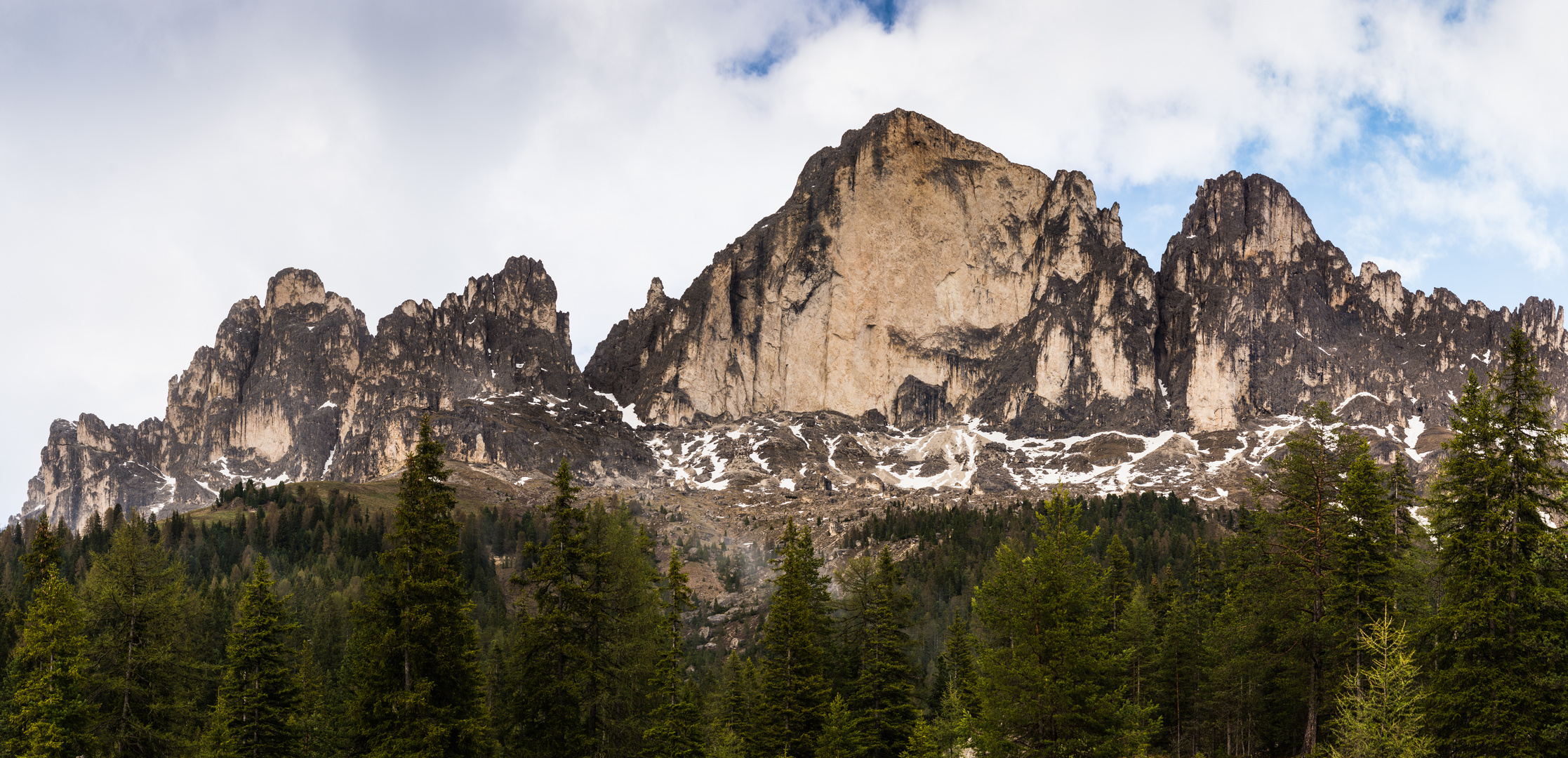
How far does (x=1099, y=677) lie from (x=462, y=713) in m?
17.3

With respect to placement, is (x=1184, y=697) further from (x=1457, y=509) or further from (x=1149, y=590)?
(x=1457, y=509)

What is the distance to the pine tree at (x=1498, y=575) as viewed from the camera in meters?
23.5

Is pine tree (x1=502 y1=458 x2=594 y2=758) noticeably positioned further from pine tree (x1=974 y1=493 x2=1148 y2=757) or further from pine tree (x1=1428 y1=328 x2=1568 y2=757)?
pine tree (x1=1428 y1=328 x2=1568 y2=757)

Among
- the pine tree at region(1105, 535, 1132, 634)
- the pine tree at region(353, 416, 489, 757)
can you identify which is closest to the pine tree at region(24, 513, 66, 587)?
the pine tree at region(353, 416, 489, 757)

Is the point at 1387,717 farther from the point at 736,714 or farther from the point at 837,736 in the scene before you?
the point at 736,714

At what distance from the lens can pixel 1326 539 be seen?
105ft

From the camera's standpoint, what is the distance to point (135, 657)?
117ft

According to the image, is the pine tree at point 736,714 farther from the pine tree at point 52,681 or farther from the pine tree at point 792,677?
the pine tree at point 52,681

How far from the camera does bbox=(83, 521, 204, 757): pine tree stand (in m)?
34.9

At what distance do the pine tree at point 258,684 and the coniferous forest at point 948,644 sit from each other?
98 millimetres

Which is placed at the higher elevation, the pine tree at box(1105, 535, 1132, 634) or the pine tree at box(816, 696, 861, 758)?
the pine tree at box(1105, 535, 1132, 634)

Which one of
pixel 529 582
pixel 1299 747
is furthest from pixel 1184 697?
pixel 529 582

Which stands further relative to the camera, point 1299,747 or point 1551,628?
point 1299,747

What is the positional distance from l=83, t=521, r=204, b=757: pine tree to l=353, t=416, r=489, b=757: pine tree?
14938 mm
